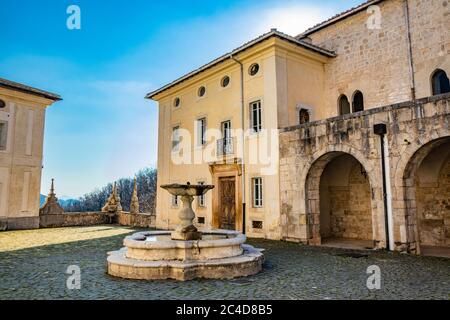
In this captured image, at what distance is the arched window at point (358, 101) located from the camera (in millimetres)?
14462

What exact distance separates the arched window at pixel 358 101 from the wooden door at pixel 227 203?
234 inches

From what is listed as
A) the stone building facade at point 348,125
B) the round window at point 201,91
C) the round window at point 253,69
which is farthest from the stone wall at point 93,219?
the round window at point 253,69

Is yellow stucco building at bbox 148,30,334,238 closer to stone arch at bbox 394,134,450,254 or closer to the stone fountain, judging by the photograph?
stone arch at bbox 394,134,450,254

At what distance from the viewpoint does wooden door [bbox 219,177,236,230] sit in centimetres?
1499

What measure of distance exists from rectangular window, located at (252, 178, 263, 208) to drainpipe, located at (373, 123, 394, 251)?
5001 millimetres

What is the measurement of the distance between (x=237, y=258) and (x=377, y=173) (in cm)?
547

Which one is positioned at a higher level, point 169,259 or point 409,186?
point 409,186

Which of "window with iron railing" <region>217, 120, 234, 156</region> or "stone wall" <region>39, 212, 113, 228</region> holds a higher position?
"window with iron railing" <region>217, 120, 234, 156</region>

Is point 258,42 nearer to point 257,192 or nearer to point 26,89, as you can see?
point 257,192

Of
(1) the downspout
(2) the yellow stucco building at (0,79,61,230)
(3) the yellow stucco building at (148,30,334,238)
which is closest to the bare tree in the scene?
(2) the yellow stucco building at (0,79,61,230)

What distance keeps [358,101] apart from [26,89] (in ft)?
57.3
